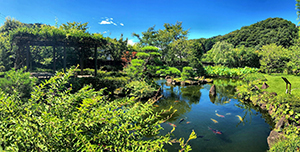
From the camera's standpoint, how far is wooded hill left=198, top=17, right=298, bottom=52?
29.8 m

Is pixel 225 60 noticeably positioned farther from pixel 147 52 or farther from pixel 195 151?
pixel 195 151

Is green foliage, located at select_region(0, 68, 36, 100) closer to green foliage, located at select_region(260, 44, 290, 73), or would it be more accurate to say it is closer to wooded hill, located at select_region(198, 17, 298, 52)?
green foliage, located at select_region(260, 44, 290, 73)

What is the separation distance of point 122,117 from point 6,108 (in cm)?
91

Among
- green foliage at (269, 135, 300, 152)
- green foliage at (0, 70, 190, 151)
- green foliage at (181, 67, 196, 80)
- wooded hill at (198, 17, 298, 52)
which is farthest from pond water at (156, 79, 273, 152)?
wooded hill at (198, 17, 298, 52)

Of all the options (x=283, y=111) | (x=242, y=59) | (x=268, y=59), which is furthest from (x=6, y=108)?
(x=242, y=59)

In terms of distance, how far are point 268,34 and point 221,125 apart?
34935 millimetres

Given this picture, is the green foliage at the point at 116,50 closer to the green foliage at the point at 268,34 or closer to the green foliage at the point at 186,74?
the green foliage at the point at 186,74

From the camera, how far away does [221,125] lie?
554 cm

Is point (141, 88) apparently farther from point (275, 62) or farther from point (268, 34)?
point (268, 34)

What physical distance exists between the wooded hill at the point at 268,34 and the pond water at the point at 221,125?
2917 centimetres

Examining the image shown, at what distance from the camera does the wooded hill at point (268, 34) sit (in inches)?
1171

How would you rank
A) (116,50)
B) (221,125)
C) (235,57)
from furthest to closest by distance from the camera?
(235,57) < (116,50) < (221,125)

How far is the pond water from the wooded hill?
1148 inches

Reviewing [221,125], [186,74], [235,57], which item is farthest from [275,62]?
[221,125]
